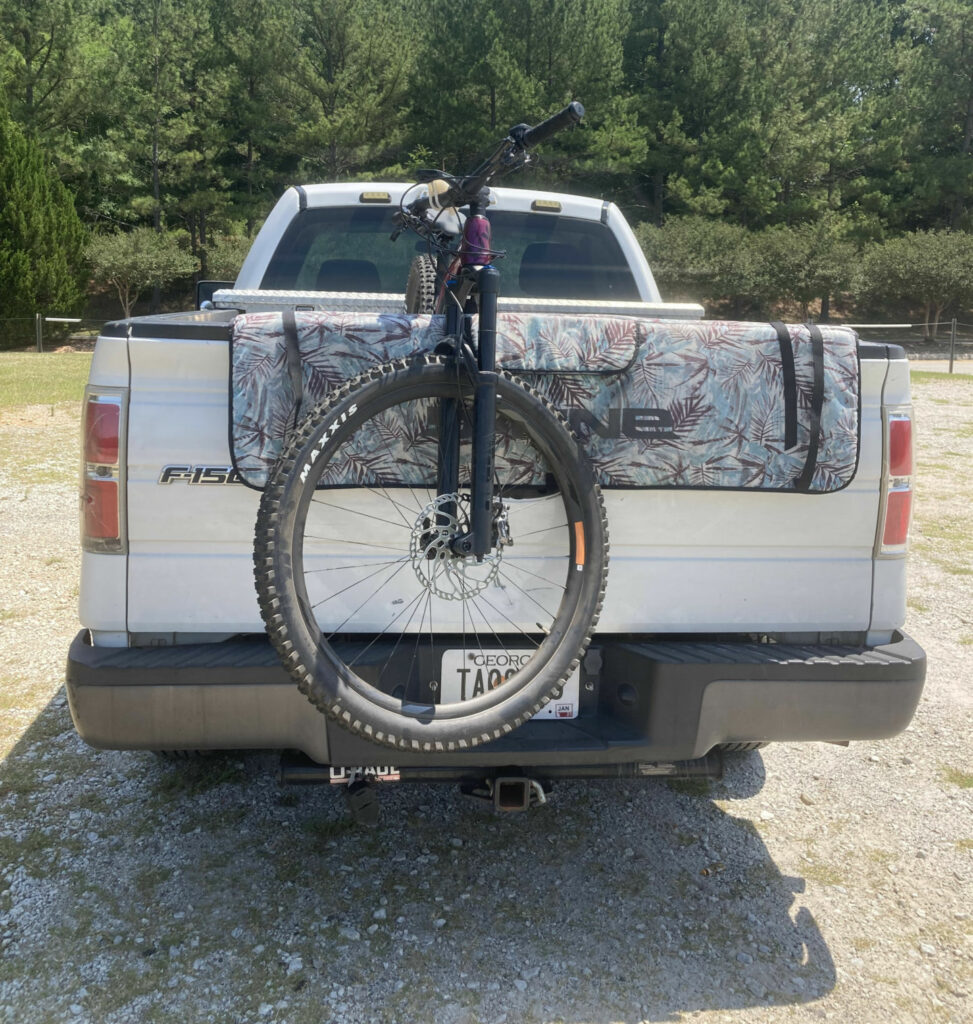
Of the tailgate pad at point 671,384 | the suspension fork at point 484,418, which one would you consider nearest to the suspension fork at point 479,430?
the suspension fork at point 484,418

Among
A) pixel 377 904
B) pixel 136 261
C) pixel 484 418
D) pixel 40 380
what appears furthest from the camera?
pixel 136 261

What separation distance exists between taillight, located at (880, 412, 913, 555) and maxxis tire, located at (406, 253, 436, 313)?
1575 millimetres

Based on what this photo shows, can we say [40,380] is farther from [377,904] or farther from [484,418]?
[484,418]

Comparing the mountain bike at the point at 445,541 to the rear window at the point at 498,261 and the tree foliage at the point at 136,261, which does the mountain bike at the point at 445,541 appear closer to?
the rear window at the point at 498,261

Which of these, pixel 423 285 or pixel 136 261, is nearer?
pixel 423 285

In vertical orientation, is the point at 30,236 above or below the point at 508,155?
above

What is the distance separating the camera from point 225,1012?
2396mm

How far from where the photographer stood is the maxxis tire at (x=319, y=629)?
7.18 ft

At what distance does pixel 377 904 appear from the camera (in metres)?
2.87

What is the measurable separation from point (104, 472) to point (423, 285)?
1.41 m

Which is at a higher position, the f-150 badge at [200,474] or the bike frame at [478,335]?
the bike frame at [478,335]

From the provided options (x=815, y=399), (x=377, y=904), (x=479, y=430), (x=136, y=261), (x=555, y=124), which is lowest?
(x=377, y=904)

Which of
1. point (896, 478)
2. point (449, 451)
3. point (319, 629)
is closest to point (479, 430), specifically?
point (449, 451)

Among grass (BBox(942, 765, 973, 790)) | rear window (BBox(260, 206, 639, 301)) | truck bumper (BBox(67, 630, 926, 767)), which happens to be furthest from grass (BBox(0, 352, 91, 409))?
grass (BBox(942, 765, 973, 790))
